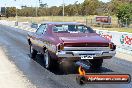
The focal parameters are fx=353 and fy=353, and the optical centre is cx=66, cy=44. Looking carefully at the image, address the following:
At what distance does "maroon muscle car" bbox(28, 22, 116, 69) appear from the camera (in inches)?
433

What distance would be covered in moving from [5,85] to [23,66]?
3783mm

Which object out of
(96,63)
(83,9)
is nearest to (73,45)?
(96,63)

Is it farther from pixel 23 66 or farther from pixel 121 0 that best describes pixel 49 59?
pixel 121 0

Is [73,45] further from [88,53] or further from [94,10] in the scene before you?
[94,10]

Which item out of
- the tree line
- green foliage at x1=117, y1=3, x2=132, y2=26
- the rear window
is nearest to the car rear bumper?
the rear window

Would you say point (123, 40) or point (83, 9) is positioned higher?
point (83, 9)

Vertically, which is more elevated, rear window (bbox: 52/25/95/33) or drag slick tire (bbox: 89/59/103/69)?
rear window (bbox: 52/25/95/33)

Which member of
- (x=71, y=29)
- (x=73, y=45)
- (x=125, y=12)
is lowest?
(x=73, y=45)

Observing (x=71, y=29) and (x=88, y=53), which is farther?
(x=71, y=29)

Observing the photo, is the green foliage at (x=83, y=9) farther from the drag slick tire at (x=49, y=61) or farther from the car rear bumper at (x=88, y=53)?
the car rear bumper at (x=88, y=53)

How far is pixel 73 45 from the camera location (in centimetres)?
1102

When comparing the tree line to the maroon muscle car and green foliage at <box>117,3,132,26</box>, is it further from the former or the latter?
the maroon muscle car

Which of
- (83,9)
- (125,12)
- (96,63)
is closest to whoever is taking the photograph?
(96,63)

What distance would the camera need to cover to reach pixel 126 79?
17.0ft
